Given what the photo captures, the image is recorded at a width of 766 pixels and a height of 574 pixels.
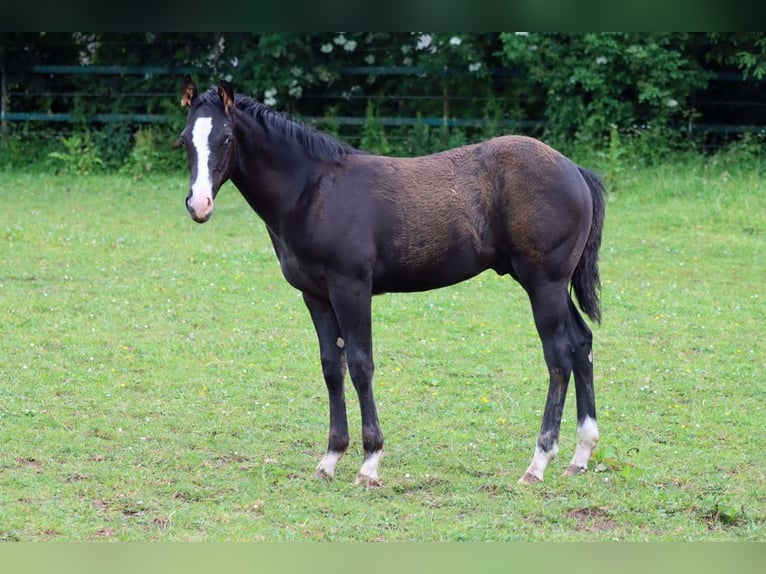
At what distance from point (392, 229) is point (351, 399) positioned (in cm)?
227

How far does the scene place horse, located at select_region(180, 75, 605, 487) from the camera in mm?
5980

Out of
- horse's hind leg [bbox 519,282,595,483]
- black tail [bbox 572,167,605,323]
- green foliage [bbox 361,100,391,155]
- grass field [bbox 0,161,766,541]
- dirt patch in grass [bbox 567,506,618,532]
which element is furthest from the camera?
green foliage [bbox 361,100,391,155]

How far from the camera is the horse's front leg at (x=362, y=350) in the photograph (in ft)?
19.5

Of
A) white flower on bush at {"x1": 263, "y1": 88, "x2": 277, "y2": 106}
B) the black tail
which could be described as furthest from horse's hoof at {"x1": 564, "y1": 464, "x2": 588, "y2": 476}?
white flower on bush at {"x1": 263, "y1": 88, "x2": 277, "y2": 106}

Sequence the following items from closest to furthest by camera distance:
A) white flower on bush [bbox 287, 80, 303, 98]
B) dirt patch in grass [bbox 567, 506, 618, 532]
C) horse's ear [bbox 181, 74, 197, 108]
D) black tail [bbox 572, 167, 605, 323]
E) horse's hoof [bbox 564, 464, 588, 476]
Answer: dirt patch in grass [bbox 567, 506, 618, 532], horse's ear [bbox 181, 74, 197, 108], horse's hoof [bbox 564, 464, 588, 476], black tail [bbox 572, 167, 605, 323], white flower on bush [bbox 287, 80, 303, 98]

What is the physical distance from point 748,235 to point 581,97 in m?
4.89

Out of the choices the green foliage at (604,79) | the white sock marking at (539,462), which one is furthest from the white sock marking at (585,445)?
the green foliage at (604,79)

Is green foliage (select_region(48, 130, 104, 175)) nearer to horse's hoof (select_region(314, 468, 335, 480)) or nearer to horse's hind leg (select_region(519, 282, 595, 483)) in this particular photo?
horse's hoof (select_region(314, 468, 335, 480))

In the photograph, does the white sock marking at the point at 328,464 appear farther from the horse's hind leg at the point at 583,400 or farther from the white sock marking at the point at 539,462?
the horse's hind leg at the point at 583,400

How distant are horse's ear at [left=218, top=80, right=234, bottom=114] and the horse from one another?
0.11m
